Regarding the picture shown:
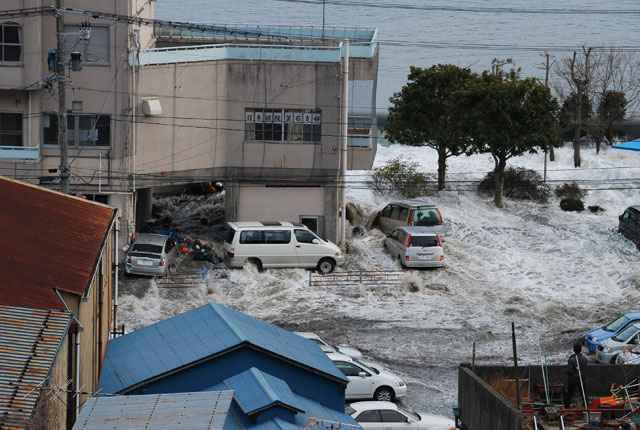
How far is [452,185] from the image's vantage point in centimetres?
4878

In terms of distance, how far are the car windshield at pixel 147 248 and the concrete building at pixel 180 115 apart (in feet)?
5.60

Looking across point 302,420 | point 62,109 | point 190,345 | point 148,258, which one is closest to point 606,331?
point 302,420

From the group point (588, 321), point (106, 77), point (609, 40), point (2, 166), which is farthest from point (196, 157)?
point (609, 40)

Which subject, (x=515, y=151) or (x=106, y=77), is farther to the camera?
(x=515, y=151)

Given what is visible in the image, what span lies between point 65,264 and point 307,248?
58.7ft

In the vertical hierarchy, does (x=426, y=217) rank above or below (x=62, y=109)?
below

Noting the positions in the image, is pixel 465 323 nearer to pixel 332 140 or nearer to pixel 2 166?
pixel 332 140

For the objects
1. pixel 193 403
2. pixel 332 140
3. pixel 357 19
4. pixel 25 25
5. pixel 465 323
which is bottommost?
pixel 465 323

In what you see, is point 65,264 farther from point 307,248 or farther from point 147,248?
point 307,248

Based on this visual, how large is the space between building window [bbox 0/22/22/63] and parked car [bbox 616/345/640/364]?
2082 centimetres

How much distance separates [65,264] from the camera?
15477mm

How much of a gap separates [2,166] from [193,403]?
22195mm

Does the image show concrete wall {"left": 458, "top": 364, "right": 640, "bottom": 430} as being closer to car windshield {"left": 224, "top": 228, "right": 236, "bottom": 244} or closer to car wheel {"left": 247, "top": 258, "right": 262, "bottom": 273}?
car wheel {"left": 247, "top": 258, "right": 262, "bottom": 273}

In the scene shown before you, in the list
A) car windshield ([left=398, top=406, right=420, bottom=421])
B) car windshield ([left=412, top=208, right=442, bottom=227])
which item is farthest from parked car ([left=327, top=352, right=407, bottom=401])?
car windshield ([left=412, top=208, right=442, bottom=227])
